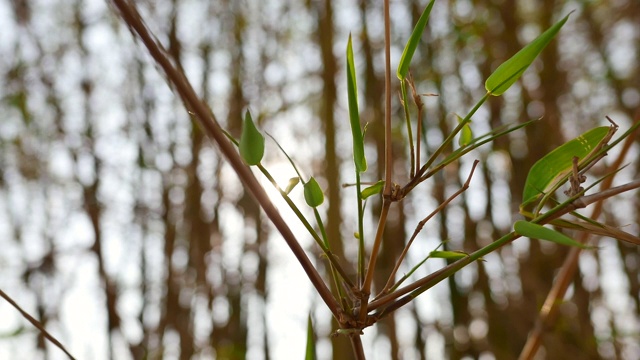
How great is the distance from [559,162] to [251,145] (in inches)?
4.1

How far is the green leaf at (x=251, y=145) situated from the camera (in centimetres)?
20

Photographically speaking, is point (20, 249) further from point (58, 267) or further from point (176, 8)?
point (176, 8)

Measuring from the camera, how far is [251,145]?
0.20 meters

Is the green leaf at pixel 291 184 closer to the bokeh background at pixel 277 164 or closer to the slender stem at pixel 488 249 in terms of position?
the slender stem at pixel 488 249

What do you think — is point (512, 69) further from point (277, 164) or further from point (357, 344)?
point (277, 164)

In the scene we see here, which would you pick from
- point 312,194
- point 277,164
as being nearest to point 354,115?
point 312,194

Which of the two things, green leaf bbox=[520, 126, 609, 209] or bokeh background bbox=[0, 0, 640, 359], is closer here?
green leaf bbox=[520, 126, 609, 209]

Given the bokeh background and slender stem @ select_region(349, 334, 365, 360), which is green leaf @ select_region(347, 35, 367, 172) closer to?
slender stem @ select_region(349, 334, 365, 360)

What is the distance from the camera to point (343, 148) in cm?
160

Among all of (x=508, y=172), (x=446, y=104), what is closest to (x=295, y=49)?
(x=446, y=104)

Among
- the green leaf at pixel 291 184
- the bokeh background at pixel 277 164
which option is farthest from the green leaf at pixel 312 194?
the bokeh background at pixel 277 164

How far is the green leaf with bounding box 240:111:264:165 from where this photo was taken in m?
0.20

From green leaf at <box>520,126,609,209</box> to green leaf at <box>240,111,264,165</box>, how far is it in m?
0.09

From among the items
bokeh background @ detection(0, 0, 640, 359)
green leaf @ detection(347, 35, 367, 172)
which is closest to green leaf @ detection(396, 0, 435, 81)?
green leaf @ detection(347, 35, 367, 172)
